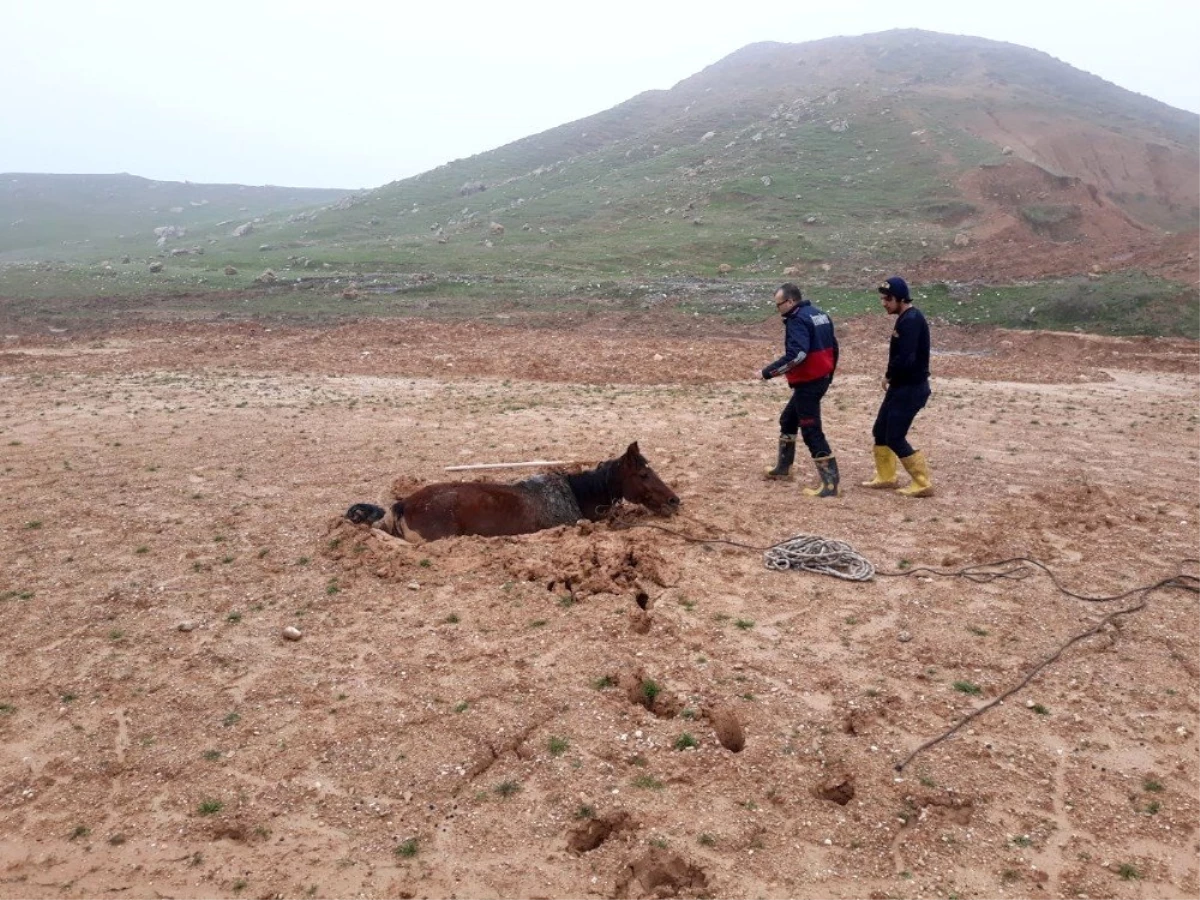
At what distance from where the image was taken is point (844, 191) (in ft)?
143

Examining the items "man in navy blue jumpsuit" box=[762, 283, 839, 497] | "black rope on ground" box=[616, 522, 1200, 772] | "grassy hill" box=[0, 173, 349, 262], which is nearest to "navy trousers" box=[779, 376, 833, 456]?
"man in navy blue jumpsuit" box=[762, 283, 839, 497]

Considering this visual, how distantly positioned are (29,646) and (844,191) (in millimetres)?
44426

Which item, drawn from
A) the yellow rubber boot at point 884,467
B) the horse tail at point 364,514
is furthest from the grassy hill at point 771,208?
the horse tail at point 364,514

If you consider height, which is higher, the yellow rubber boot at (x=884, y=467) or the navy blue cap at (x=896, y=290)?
the navy blue cap at (x=896, y=290)

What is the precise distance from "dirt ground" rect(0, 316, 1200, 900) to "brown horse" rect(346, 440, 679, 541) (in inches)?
11.6

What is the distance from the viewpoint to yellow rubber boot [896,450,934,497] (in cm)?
886

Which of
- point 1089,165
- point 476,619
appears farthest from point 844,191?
point 476,619

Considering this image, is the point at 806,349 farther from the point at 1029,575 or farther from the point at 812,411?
the point at 1029,575

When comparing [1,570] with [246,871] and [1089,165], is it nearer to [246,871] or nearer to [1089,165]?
[246,871]

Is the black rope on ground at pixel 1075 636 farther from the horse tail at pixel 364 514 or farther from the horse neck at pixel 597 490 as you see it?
the horse tail at pixel 364 514

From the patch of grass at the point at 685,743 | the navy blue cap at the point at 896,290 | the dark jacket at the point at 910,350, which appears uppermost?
the navy blue cap at the point at 896,290

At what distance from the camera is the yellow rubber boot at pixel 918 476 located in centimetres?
886

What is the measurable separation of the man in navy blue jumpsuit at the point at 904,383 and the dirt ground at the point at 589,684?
430mm

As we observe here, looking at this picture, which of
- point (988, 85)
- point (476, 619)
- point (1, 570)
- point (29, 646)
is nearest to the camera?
point (29, 646)
